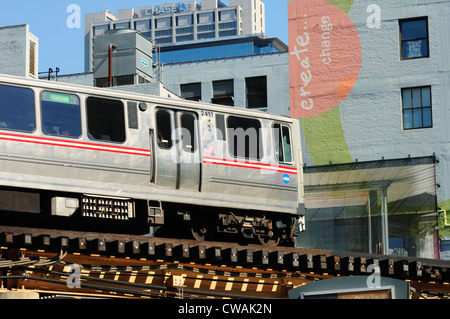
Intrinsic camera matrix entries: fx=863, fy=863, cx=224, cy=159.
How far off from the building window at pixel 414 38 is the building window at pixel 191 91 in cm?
1042

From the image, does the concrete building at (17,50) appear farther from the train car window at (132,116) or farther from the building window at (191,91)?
the train car window at (132,116)

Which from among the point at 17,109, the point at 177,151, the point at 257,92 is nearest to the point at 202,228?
the point at 177,151

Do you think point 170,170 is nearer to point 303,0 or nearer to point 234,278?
point 234,278

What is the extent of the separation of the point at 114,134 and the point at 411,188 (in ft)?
69.8

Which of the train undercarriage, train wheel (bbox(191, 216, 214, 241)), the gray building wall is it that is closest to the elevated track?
the train undercarriage

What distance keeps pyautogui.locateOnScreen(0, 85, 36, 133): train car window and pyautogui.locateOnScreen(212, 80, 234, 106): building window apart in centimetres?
2450

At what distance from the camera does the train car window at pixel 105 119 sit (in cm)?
2011

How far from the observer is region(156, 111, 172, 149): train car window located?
21156mm

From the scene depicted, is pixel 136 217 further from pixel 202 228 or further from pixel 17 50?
pixel 17 50

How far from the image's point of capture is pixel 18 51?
33969mm

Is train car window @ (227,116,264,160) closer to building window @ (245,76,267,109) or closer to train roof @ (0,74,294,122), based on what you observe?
train roof @ (0,74,294,122)

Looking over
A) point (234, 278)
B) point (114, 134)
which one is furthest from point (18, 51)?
point (234, 278)

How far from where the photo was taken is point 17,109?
19078 millimetres

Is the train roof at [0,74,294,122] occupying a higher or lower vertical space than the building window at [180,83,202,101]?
lower
